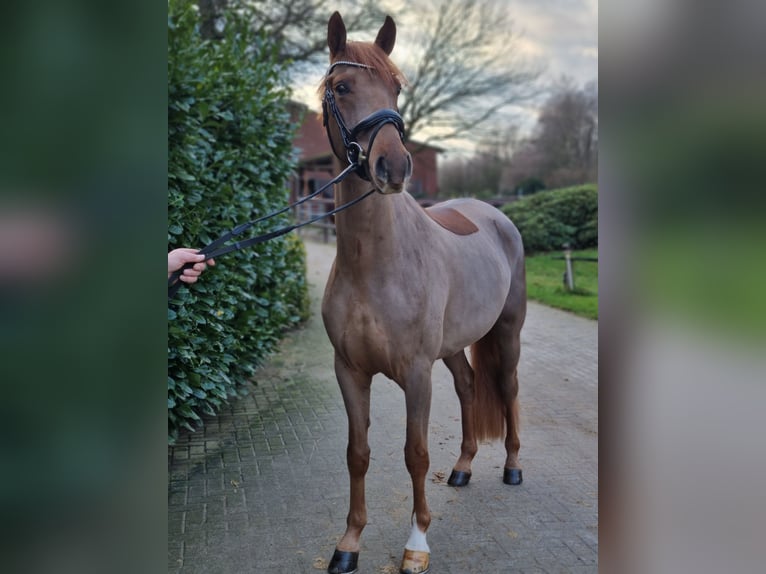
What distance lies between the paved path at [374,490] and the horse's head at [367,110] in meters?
2.00

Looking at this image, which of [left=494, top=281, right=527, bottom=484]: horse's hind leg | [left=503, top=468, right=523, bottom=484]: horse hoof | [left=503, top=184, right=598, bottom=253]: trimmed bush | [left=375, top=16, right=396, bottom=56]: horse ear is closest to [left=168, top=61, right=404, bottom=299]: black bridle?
[left=375, top=16, right=396, bottom=56]: horse ear

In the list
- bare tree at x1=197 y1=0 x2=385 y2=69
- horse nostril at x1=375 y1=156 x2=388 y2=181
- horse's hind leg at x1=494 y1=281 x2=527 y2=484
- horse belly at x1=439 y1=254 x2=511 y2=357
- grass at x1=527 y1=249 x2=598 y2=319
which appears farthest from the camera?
bare tree at x1=197 y1=0 x2=385 y2=69

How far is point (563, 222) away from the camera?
1764 cm

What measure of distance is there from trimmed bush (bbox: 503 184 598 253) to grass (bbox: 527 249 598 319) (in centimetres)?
39

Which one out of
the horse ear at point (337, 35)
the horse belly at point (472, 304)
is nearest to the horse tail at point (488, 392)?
the horse belly at point (472, 304)

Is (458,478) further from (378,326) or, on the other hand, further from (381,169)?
(381,169)

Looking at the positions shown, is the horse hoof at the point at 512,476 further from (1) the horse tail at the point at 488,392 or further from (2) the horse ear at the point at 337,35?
(2) the horse ear at the point at 337,35

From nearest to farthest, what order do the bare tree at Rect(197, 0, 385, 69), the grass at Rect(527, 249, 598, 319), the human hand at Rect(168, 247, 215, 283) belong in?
the human hand at Rect(168, 247, 215, 283) → the grass at Rect(527, 249, 598, 319) → the bare tree at Rect(197, 0, 385, 69)

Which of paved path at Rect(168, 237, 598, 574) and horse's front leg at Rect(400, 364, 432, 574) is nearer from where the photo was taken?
horse's front leg at Rect(400, 364, 432, 574)

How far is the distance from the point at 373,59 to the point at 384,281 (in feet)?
3.25

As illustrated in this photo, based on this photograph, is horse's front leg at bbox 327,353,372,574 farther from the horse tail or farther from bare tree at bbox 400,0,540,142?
Result: bare tree at bbox 400,0,540,142

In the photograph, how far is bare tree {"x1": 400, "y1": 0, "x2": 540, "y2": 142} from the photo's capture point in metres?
22.2
